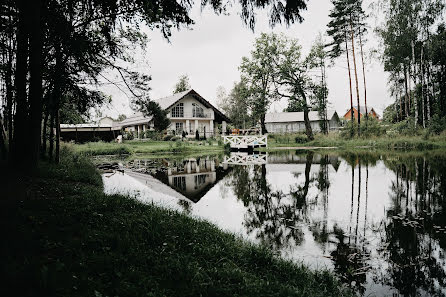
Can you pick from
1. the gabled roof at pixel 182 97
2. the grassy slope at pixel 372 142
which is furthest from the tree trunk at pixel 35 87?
the gabled roof at pixel 182 97

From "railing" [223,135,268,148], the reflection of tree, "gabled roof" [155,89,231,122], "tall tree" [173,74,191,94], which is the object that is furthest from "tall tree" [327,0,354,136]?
"tall tree" [173,74,191,94]

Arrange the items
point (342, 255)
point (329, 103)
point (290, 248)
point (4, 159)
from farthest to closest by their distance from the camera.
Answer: point (329, 103) < point (4, 159) < point (290, 248) < point (342, 255)

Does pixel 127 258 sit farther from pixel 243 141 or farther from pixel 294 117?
pixel 294 117

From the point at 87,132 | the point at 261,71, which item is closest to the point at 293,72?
the point at 261,71

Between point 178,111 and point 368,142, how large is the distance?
22.8 m

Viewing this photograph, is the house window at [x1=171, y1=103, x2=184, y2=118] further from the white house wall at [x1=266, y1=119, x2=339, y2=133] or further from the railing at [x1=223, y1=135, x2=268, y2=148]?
the white house wall at [x1=266, y1=119, x2=339, y2=133]

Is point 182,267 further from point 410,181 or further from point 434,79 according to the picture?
point 434,79

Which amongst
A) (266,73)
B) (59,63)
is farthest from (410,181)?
(266,73)

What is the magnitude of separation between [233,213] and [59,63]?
17.4ft

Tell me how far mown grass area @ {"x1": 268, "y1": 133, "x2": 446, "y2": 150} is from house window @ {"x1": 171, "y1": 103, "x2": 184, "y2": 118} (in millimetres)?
12035

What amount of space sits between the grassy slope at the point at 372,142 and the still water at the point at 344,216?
499 inches

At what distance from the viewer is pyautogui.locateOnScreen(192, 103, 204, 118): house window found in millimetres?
38781

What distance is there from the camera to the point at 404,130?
2452 centimetres

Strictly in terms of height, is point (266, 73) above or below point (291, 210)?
above
